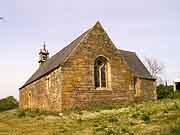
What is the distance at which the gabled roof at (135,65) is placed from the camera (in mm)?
42281

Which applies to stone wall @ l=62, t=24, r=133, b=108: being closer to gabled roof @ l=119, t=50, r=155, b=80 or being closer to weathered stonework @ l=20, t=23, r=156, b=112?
weathered stonework @ l=20, t=23, r=156, b=112

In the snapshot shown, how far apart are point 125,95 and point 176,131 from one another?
19.8 m

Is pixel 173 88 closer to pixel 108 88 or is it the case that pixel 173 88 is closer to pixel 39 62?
pixel 108 88

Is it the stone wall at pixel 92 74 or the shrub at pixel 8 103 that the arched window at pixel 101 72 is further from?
the shrub at pixel 8 103

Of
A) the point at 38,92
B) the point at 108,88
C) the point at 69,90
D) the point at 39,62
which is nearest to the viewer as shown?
the point at 69,90

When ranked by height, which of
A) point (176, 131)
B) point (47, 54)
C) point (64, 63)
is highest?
point (47, 54)

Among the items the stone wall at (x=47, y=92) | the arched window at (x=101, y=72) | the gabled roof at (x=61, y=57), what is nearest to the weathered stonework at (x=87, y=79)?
the stone wall at (x=47, y=92)

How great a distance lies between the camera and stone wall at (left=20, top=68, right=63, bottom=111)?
29.3 meters

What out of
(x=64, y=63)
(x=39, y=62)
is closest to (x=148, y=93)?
(x=64, y=63)

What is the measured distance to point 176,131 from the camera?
11805 millimetres

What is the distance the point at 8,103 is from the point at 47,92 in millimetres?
30446

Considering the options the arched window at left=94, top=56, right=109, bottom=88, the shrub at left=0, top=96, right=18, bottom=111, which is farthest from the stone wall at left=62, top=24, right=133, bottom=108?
the shrub at left=0, top=96, right=18, bottom=111

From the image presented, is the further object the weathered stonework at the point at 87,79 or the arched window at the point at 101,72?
the arched window at the point at 101,72

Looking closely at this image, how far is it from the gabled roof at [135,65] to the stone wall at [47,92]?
11.3 meters
